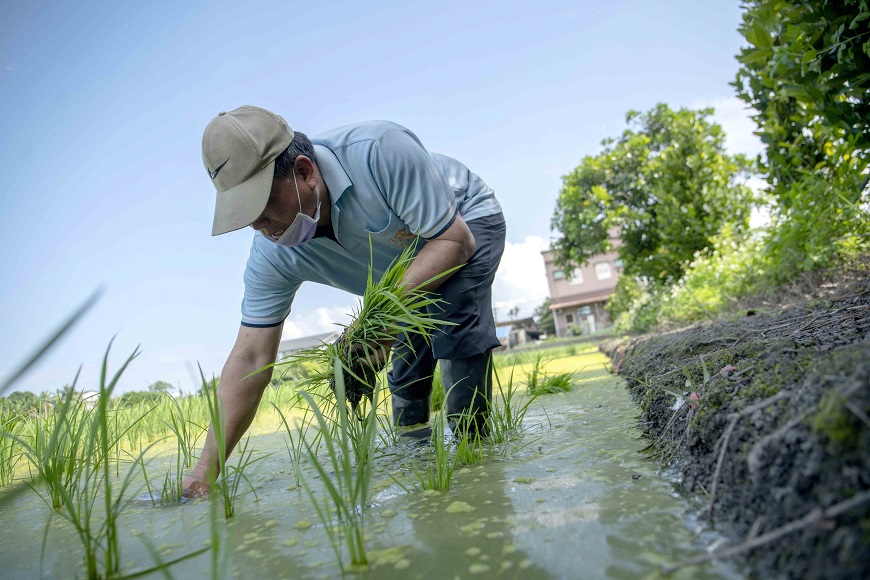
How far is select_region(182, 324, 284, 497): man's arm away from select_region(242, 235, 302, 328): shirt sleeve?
1.6 inches

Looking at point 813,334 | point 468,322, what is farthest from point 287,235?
point 813,334

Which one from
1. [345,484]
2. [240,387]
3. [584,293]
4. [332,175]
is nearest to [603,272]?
[584,293]

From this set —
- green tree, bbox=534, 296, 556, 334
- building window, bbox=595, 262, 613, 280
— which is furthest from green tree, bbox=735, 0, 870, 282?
green tree, bbox=534, 296, 556, 334

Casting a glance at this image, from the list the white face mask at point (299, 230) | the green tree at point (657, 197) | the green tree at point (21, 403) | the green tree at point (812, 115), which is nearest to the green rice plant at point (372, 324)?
the white face mask at point (299, 230)

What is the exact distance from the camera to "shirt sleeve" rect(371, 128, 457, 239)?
181 centimetres

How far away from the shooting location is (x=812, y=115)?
294 centimetres

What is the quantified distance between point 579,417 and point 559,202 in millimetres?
12801

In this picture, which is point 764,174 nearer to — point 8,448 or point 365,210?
point 365,210

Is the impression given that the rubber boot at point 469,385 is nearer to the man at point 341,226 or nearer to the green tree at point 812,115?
the man at point 341,226

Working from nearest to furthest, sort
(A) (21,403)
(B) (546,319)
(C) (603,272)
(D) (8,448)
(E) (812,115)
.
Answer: (D) (8,448) < (E) (812,115) < (A) (21,403) < (C) (603,272) < (B) (546,319)

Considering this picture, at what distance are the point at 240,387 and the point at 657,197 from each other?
10.7 metres

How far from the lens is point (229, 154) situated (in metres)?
1.76

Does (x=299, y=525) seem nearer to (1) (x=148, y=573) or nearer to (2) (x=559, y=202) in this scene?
(1) (x=148, y=573)

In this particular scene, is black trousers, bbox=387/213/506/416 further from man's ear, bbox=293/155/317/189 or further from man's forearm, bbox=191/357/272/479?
man's ear, bbox=293/155/317/189
